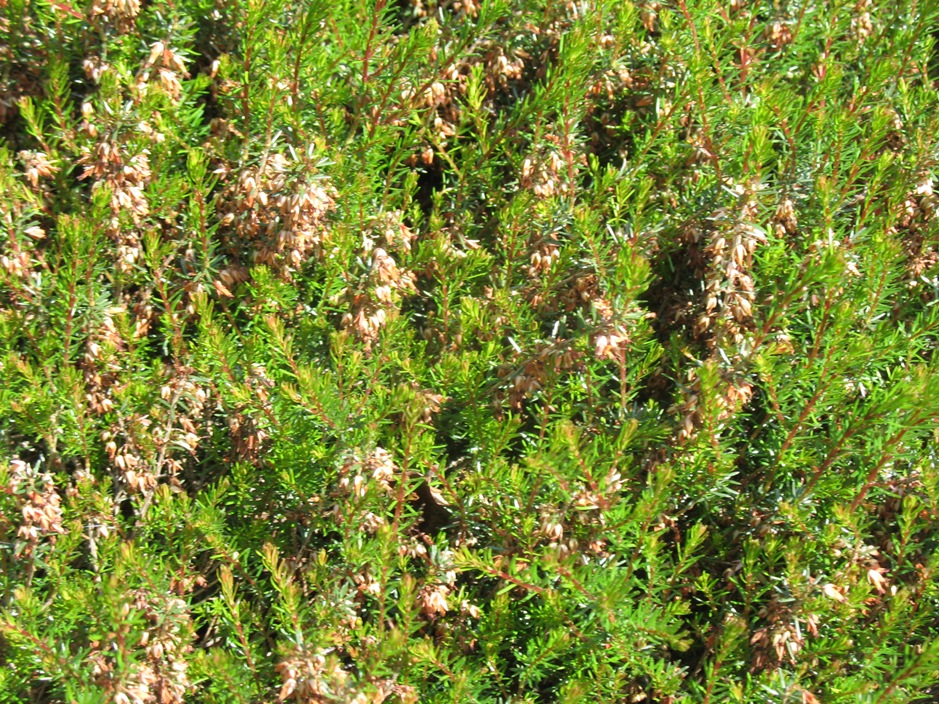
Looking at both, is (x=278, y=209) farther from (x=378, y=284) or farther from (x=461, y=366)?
(x=461, y=366)

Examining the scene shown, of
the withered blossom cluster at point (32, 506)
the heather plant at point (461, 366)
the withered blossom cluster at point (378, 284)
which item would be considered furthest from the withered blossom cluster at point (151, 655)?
the withered blossom cluster at point (378, 284)

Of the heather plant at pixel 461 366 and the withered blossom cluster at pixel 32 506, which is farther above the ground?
the heather plant at pixel 461 366

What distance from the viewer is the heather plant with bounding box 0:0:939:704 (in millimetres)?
2709

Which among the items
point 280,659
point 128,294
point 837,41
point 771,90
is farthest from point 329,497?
point 837,41

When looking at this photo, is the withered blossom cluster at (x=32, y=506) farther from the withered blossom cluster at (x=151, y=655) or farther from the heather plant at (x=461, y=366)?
the withered blossom cluster at (x=151, y=655)

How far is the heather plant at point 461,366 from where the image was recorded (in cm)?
271

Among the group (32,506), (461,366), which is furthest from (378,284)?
(32,506)

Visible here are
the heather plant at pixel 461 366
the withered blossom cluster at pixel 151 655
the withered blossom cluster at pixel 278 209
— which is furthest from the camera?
the withered blossom cluster at pixel 278 209

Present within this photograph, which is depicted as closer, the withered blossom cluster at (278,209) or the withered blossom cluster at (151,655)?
the withered blossom cluster at (151,655)

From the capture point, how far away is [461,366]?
2861 millimetres

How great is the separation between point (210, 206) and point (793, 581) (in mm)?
1970

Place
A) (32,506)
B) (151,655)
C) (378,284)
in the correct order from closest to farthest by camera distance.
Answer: (151,655) < (32,506) < (378,284)

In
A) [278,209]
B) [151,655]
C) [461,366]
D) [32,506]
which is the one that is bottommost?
[151,655]

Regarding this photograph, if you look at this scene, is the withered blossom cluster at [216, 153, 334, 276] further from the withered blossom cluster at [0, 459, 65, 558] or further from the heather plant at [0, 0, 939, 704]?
the withered blossom cluster at [0, 459, 65, 558]
